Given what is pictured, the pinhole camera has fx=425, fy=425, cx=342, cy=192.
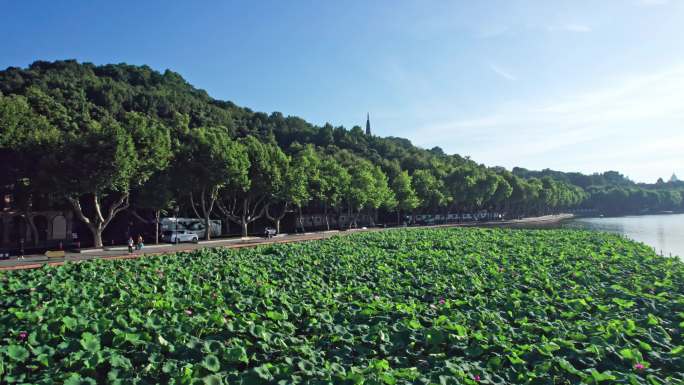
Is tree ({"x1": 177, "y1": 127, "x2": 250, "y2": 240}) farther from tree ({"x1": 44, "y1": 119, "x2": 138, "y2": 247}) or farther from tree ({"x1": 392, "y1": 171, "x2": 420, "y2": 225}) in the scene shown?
tree ({"x1": 392, "y1": 171, "x2": 420, "y2": 225})

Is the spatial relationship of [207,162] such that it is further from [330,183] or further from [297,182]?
[330,183]

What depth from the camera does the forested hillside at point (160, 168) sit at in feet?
120

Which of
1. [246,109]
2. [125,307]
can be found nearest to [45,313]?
[125,307]

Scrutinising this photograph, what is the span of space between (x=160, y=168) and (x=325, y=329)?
36.9 meters

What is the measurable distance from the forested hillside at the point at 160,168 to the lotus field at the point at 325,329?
993 inches

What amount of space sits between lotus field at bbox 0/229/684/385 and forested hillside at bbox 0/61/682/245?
25.2m

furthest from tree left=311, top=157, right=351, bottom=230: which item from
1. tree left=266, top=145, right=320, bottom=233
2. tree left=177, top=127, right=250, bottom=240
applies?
tree left=177, top=127, right=250, bottom=240

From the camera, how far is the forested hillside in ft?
120

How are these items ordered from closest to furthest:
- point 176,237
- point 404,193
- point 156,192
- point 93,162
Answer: point 93,162 < point 156,192 < point 176,237 < point 404,193

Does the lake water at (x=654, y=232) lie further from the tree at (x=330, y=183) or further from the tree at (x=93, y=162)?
the tree at (x=93, y=162)

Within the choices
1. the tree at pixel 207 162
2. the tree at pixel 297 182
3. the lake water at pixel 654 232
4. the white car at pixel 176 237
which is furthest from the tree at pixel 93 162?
the lake water at pixel 654 232

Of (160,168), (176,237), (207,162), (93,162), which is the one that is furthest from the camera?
(176,237)

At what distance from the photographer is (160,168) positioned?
135 feet

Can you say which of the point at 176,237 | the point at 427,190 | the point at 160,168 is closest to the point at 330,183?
the point at 176,237
